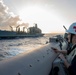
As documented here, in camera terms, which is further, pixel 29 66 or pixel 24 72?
pixel 29 66

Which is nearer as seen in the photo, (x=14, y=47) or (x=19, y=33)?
(x=14, y=47)

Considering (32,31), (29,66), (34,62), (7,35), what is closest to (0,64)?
(29,66)

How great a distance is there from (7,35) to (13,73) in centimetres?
9336

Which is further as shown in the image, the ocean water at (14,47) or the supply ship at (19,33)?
the supply ship at (19,33)

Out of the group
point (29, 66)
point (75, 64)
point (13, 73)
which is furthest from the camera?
point (29, 66)

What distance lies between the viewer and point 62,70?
6.05m

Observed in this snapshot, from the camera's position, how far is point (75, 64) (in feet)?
11.0

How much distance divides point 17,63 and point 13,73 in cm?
47

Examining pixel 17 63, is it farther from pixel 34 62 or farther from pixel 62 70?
pixel 62 70

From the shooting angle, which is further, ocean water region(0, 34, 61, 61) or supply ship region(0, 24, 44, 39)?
supply ship region(0, 24, 44, 39)

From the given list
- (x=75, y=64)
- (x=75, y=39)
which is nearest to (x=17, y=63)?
(x=75, y=64)

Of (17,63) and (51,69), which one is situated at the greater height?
(17,63)

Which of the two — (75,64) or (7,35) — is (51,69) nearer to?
(75,64)

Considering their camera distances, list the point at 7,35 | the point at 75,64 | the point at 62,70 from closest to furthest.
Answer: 1. the point at 75,64
2. the point at 62,70
3. the point at 7,35
